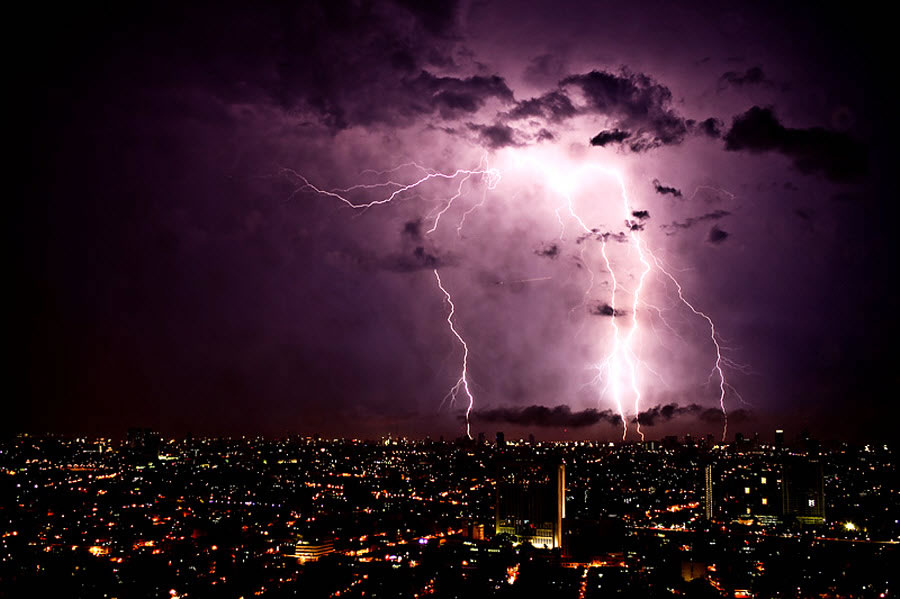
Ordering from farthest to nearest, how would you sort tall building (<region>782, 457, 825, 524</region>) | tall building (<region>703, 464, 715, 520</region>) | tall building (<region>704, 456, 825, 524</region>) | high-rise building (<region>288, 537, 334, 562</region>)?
tall building (<region>703, 464, 715, 520</region>) < tall building (<region>704, 456, 825, 524</region>) < tall building (<region>782, 457, 825, 524</region>) < high-rise building (<region>288, 537, 334, 562</region>)

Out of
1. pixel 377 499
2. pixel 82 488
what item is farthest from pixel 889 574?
pixel 82 488

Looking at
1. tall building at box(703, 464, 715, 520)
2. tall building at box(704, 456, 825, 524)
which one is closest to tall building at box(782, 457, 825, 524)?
tall building at box(704, 456, 825, 524)

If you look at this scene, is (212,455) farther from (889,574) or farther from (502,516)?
(889,574)

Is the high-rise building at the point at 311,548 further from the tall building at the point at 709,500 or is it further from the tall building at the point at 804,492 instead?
the tall building at the point at 804,492

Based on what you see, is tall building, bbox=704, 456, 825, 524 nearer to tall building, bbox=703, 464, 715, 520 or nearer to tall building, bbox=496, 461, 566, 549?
tall building, bbox=703, 464, 715, 520

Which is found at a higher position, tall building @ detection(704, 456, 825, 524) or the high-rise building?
tall building @ detection(704, 456, 825, 524)

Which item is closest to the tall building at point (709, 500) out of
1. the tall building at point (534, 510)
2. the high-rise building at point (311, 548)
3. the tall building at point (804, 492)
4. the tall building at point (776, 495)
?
the tall building at point (776, 495)

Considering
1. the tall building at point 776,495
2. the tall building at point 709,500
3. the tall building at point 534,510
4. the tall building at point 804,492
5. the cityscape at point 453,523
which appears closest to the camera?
the cityscape at point 453,523
